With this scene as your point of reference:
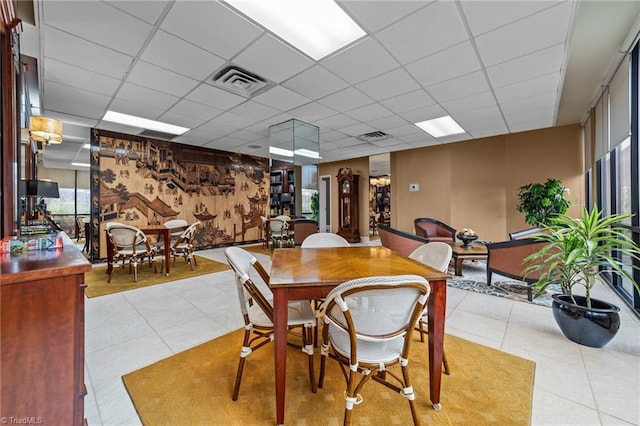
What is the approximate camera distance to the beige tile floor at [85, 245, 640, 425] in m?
1.54

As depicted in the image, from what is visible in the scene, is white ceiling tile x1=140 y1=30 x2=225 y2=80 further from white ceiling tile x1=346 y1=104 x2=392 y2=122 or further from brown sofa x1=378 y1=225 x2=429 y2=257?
brown sofa x1=378 y1=225 x2=429 y2=257

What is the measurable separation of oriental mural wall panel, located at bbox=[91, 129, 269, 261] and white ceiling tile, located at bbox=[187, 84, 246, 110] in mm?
3159

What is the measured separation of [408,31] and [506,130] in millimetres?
4467

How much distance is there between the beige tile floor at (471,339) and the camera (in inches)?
60.7

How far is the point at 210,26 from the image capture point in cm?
229

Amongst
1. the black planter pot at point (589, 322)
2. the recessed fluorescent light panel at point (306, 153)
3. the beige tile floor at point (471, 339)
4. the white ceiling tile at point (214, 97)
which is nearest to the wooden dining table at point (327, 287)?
the beige tile floor at point (471, 339)

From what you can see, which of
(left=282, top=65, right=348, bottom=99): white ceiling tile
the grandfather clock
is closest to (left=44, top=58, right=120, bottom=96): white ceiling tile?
(left=282, top=65, right=348, bottom=99): white ceiling tile

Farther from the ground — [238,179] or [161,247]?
[238,179]

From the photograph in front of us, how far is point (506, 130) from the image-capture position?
18.1 ft

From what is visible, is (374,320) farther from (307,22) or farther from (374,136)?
(374,136)

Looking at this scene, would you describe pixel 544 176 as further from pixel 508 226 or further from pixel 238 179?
pixel 238 179

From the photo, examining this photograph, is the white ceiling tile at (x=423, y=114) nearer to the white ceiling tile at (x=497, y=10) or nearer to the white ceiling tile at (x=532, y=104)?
the white ceiling tile at (x=532, y=104)

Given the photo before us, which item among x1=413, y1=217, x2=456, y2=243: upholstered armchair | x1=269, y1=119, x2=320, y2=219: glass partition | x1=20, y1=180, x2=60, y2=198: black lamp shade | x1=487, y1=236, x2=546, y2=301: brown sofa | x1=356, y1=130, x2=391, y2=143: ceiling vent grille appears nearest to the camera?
x1=20, y1=180, x2=60, y2=198: black lamp shade

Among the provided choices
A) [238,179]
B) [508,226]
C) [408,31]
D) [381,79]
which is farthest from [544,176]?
[238,179]
